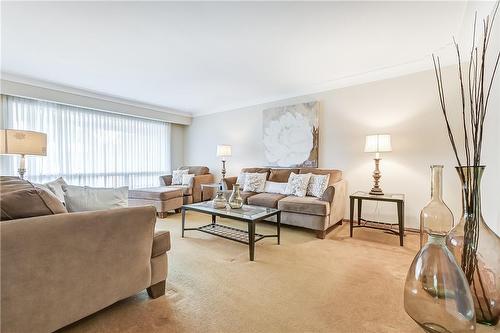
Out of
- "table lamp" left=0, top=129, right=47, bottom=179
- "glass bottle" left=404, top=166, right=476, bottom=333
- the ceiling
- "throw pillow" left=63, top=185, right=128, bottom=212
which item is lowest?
"glass bottle" left=404, top=166, right=476, bottom=333

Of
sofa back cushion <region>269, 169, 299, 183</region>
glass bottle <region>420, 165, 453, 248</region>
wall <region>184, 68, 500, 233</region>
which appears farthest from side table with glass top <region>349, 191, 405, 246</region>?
sofa back cushion <region>269, 169, 299, 183</region>

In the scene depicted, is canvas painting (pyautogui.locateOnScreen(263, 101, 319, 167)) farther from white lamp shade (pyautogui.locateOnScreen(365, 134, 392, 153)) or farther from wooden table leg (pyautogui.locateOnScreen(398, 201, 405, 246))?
wooden table leg (pyautogui.locateOnScreen(398, 201, 405, 246))

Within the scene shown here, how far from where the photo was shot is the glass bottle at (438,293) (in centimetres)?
123

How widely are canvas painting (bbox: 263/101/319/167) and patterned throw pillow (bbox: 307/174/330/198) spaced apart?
0.54 metres

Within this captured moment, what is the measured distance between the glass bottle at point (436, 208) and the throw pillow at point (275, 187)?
2.04m

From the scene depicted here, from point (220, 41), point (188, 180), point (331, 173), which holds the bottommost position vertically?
point (188, 180)

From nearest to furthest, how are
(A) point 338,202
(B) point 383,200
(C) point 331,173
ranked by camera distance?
(B) point 383,200 < (A) point 338,202 < (C) point 331,173

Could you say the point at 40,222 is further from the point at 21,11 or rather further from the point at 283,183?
the point at 283,183

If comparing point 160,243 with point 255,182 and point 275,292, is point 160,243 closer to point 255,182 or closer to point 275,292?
point 275,292

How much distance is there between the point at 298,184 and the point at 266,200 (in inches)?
23.4

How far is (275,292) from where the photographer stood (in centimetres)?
177

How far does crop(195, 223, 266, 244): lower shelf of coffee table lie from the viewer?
114 inches

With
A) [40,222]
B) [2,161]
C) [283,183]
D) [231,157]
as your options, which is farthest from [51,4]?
[231,157]

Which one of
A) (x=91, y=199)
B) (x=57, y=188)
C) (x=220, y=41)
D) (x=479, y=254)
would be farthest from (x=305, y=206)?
(x=57, y=188)
